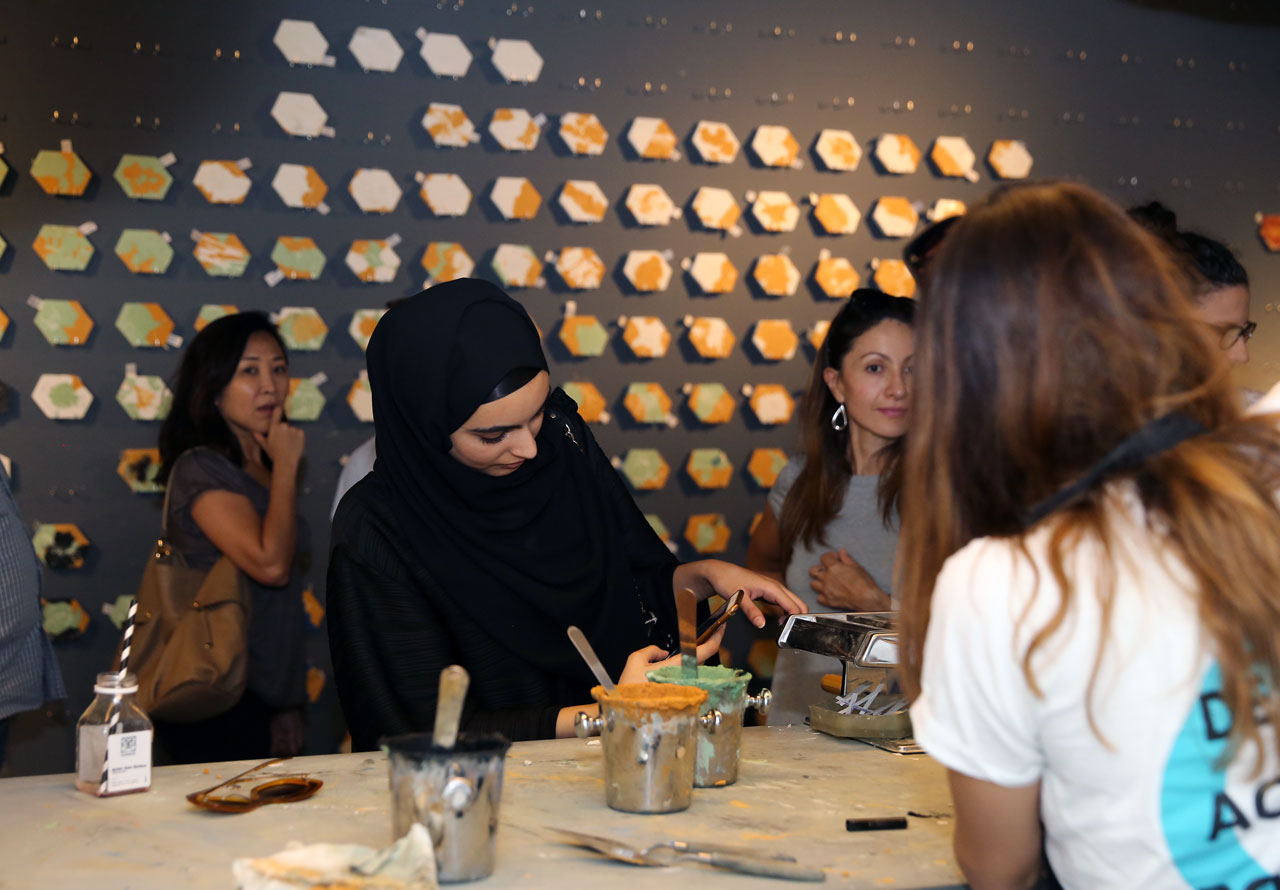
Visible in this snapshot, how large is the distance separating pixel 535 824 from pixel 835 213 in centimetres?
305

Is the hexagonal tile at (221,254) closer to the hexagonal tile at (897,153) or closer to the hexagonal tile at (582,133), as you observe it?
the hexagonal tile at (582,133)

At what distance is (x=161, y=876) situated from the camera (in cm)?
123

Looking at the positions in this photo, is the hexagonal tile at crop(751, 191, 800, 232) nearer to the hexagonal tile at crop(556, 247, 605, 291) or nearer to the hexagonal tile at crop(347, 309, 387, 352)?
the hexagonal tile at crop(556, 247, 605, 291)

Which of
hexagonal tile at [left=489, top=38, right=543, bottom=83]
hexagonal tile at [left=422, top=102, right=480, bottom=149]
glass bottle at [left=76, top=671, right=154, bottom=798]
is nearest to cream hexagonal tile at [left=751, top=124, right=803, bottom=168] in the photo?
hexagonal tile at [left=489, top=38, right=543, bottom=83]

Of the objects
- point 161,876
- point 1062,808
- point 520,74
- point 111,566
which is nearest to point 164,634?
point 111,566

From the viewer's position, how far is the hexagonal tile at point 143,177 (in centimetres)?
342

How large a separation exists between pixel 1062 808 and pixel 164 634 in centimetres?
238

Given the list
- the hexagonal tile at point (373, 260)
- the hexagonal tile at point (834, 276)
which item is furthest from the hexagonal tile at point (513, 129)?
the hexagonal tile at point (834, 276)

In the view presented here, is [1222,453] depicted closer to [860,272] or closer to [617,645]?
[617,645]

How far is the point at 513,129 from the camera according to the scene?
374 centimetres

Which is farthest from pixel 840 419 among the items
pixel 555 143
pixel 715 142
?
pixel 555 143


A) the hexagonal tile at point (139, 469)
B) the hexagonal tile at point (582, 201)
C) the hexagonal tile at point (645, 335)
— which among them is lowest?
the hexagonal tile at point (139, 469)

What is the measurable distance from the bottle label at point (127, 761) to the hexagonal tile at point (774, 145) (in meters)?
2.99

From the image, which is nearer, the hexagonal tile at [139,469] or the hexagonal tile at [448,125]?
the hexagonal tile at [139,469]
